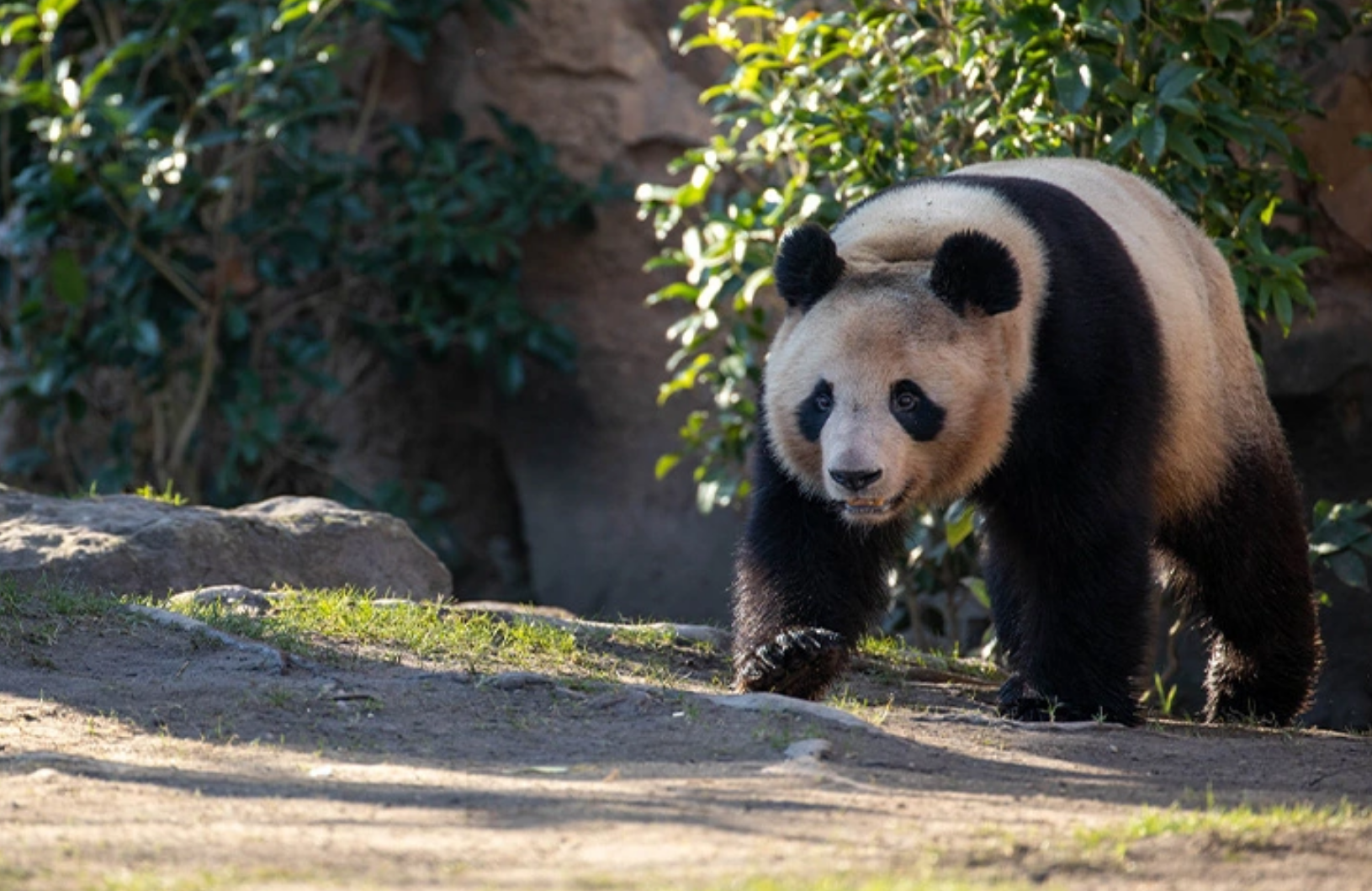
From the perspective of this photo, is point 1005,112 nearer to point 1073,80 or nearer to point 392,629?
point 1073,80

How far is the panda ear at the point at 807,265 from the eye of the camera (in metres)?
5.16

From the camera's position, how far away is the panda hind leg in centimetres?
621

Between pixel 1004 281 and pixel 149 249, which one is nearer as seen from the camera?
pixel 1004 281

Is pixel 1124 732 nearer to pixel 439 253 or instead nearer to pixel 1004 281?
pixel 1004 281

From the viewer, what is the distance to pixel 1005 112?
673 centimetres

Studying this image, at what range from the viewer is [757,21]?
805cm

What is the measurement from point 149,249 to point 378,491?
1822 millimetres

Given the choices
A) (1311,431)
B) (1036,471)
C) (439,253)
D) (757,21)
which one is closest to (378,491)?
(439,253)

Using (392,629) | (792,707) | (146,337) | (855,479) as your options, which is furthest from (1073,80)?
(146,337)

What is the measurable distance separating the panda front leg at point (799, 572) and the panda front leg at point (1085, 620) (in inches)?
19.2

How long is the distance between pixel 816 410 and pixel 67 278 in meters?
5.79

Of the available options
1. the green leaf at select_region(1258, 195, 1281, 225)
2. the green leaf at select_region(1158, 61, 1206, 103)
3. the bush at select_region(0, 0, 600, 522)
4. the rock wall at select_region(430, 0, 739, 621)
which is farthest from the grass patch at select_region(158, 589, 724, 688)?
the rock wall at select_region(430, 0, 739, 621)

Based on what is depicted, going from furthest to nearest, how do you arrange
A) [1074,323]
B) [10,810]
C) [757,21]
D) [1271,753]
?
[757,21]
[1074,323]
[1271,753]
[10,810]

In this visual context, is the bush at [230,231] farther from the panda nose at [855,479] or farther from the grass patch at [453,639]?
the panda nose at [855,479]
